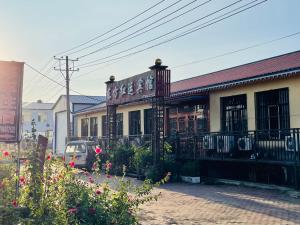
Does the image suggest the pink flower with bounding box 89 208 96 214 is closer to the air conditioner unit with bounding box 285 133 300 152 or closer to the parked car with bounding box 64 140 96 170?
the air conditioner unit with bounding box 285 133 300 152

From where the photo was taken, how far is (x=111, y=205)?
6184mm

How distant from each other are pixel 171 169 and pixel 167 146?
133 cm

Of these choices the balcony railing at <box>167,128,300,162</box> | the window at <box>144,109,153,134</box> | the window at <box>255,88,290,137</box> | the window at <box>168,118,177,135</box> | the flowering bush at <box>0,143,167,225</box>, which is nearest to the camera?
the flowering bush at <box>0,143,167,225</box>

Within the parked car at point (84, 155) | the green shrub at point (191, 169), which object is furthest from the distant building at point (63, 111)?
the green shrub at point (191, 169)

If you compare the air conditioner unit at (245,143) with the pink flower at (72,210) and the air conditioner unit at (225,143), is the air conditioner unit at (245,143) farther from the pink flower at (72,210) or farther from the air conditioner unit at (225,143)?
the pink flower at (72,210)

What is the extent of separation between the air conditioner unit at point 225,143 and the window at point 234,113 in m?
1.66

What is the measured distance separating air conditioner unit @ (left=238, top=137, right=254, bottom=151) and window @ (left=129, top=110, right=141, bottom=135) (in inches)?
478

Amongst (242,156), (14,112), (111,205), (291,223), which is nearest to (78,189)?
(111,205)

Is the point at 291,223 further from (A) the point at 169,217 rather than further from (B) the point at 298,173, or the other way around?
(B) the point at 298,173

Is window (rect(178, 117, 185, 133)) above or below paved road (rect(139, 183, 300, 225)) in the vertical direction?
above

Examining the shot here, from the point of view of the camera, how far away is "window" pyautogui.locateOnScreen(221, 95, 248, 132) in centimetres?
1742

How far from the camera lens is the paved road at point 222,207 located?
9.08m

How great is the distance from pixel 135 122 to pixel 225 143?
40.1 ft

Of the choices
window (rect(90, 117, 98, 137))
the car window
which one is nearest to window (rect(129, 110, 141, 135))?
the car window
